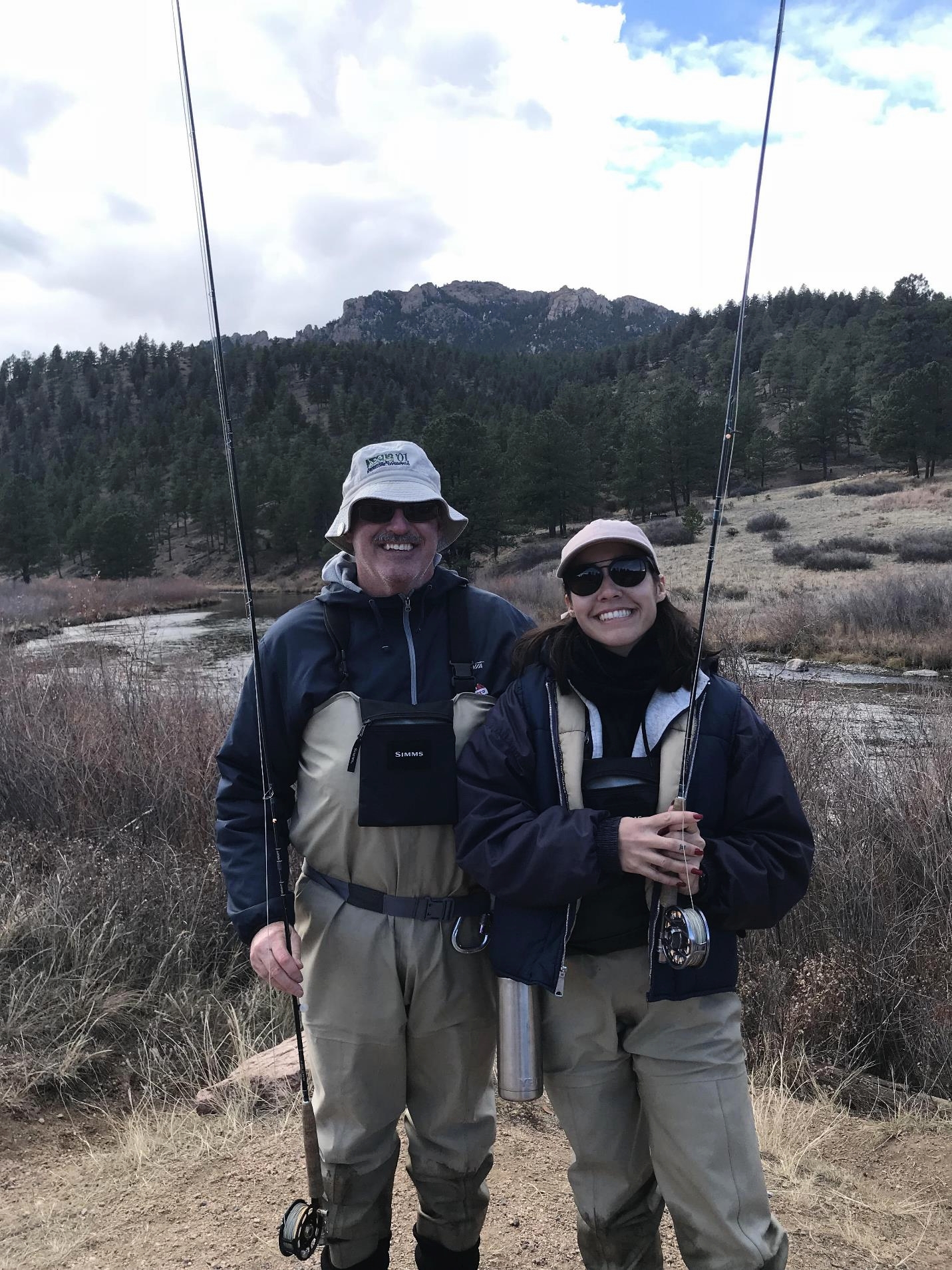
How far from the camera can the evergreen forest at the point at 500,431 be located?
4762cm

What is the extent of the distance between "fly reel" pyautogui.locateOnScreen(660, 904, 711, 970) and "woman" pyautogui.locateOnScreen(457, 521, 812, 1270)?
3 cm

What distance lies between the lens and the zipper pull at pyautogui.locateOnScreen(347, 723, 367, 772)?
2236 mm

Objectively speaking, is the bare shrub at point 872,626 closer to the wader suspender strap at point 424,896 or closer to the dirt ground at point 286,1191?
the dirt ground at point 286,1191

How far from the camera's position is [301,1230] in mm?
2352

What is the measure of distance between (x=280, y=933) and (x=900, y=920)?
4093 millimetres

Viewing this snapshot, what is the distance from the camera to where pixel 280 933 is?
2.31 m

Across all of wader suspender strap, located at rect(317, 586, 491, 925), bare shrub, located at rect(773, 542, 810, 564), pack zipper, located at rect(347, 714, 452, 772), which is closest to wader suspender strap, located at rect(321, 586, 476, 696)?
wader suspender strap, located at rect(317, 586, 491, 925)

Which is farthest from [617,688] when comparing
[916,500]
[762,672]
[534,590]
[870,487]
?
[870,487]

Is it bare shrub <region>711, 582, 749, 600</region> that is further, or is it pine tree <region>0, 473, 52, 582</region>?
pine tree <region>0, 473, 52, 582</region>

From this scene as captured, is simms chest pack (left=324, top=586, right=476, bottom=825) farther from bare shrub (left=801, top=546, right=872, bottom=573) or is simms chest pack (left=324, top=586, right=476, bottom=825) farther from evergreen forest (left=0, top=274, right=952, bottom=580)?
bare shrub (left=801, top=546, right=872, bottom=573)

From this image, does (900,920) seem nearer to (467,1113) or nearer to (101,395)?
(467,1113)

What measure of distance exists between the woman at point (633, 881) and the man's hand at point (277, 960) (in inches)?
21.4

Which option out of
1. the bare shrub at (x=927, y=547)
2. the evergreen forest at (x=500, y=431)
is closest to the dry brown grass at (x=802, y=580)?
the bare shrub at (x=927, y=547)

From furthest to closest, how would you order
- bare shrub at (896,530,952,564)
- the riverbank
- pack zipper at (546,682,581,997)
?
1. bare shrub at (896,530,952,564)
2. the riverbank
3. pack zipper at (546,682,581,997)
